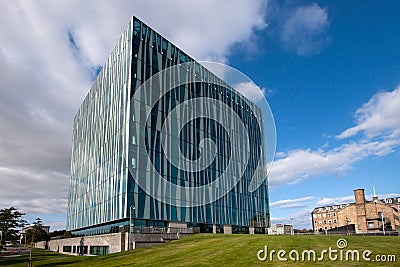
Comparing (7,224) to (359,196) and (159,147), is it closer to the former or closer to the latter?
(159,147)

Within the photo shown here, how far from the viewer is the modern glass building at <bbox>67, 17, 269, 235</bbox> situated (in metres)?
45.1

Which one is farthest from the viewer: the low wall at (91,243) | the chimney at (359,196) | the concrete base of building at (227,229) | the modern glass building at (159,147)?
the chimney at (359,196)

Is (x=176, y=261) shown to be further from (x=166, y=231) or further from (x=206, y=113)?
(x=206, y=113)

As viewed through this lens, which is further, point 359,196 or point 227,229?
point 359,196

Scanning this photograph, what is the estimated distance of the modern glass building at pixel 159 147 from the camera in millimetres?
45094

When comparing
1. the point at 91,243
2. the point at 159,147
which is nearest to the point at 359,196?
the point at 159,147

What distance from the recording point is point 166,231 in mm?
40688

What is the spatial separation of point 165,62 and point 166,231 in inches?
1059

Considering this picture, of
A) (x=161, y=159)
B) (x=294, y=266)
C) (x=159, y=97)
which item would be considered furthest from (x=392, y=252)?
(x=159, y=97)

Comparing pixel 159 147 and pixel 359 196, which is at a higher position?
pixel 159 147

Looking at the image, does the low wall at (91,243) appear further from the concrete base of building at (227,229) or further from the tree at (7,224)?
the concrete base of building at (227,229)

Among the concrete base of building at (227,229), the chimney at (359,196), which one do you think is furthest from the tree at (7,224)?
the chimney at (359,196)

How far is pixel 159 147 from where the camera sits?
156 feet

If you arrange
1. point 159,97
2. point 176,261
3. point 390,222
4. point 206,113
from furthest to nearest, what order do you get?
point 390,222 < point 206,113 < point 159,97 < point 176,261
